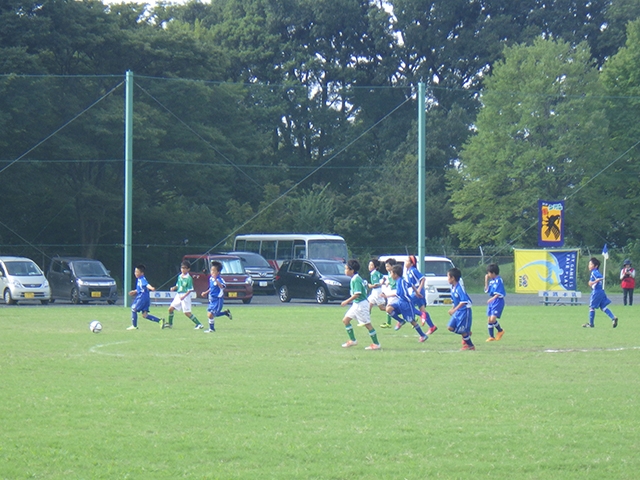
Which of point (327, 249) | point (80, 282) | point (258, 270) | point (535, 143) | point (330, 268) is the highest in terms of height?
point (535, 143)

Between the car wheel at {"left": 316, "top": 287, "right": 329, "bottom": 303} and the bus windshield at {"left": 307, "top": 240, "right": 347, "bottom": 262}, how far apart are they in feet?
29.1

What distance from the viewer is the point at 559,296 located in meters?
34.7

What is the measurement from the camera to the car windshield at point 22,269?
34219mm

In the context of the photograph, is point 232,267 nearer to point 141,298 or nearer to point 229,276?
point 229,276

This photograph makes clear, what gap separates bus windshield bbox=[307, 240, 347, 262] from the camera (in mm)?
45094

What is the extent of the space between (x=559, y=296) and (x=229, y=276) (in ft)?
39.8

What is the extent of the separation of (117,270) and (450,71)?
28.0 metres

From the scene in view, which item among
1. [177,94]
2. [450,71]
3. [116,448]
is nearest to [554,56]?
[450,71]

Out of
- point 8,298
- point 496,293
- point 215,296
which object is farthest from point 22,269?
point 496,293

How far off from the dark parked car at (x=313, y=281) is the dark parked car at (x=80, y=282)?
6.56 meters

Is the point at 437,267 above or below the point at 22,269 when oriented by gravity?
above

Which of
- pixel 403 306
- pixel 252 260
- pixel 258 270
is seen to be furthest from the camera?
pixel 252 260

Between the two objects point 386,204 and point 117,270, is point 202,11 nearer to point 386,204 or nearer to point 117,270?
point 386,204

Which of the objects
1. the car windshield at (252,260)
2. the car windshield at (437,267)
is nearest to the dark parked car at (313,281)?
the car windshield at (437,267)
